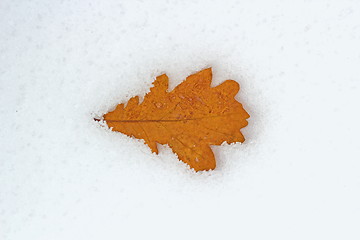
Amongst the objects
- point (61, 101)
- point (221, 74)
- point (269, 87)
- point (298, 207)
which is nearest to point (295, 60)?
point (269, 87)

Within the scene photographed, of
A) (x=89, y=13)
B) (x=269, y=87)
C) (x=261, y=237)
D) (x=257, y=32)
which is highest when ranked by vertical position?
(x=89, y=13)

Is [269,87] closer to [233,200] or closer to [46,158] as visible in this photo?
[233,200]

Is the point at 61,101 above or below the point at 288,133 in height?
above
